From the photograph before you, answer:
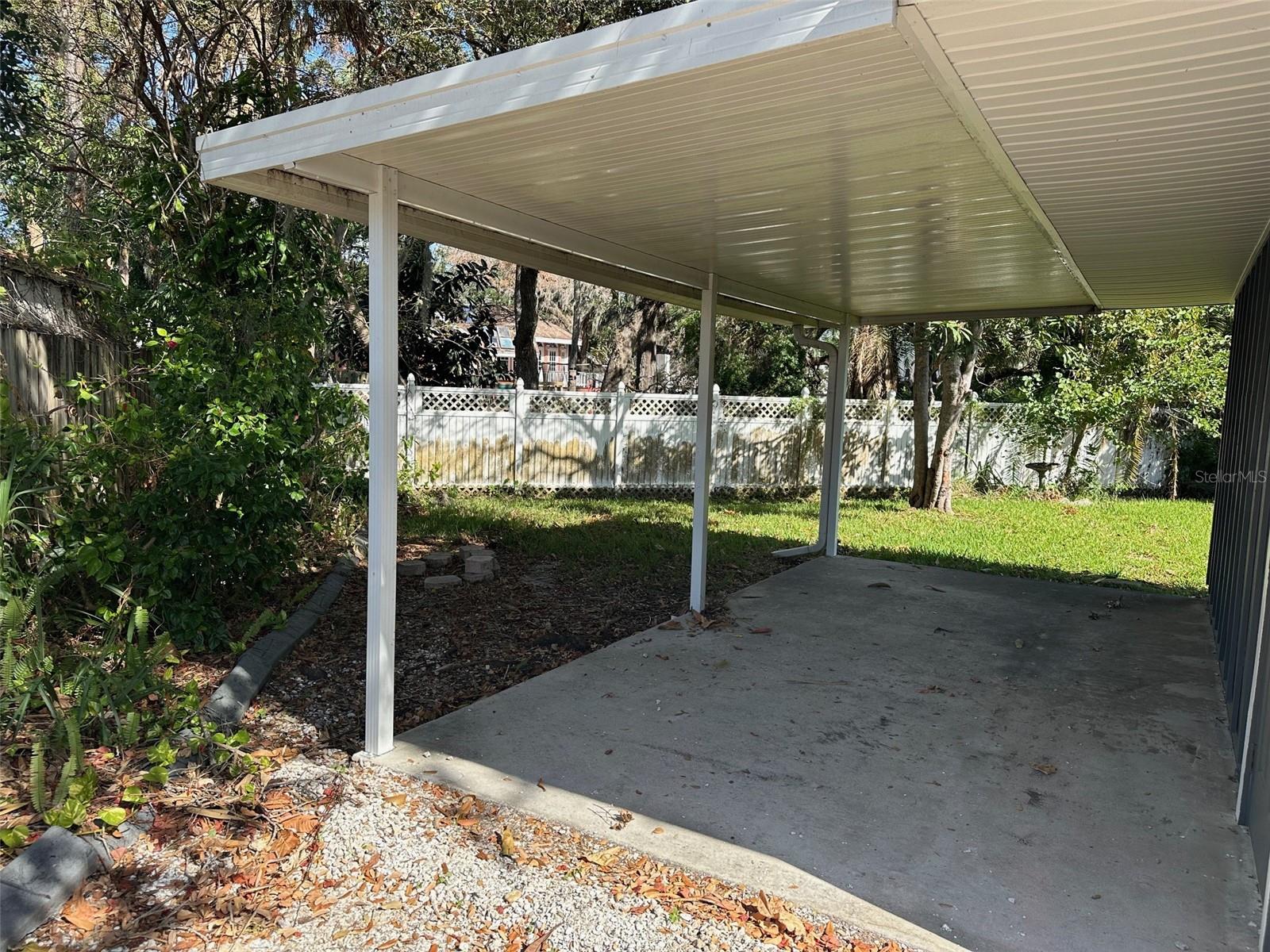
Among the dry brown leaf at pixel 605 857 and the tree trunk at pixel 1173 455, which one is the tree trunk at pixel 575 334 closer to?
the tree trunk at pixel 1173 455

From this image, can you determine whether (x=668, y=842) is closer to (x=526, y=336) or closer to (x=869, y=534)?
(x=869, y=534)

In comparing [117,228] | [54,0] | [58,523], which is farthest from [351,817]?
[54,0]

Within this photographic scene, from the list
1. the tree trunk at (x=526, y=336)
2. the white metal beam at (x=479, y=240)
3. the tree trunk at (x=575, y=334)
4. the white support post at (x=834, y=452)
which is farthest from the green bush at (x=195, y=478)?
the tree trunk at (x=575, y=334)

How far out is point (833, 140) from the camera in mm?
3055

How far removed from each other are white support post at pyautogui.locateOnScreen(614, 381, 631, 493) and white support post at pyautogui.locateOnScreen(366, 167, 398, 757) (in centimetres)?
928

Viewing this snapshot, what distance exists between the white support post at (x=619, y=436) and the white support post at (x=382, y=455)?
928 centimetres

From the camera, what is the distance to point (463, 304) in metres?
15.6

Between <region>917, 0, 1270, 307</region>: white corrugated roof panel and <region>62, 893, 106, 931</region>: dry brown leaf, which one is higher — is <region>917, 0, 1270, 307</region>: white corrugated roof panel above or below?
above

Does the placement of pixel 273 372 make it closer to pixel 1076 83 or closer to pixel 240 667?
pixel 240 667

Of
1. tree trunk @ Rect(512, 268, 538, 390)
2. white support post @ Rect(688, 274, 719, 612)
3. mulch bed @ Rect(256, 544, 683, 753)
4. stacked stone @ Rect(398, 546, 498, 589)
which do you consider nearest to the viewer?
mulch bed @ Rect(256, 544, 683, 753)

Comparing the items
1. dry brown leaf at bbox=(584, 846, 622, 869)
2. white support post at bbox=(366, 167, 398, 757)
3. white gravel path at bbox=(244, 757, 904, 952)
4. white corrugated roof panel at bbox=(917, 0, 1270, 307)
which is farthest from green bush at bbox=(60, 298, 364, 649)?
white corrugated roof panel at bbox=(917, 0, 1270, 307)

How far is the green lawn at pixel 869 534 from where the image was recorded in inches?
317

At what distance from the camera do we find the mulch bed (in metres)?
4.11

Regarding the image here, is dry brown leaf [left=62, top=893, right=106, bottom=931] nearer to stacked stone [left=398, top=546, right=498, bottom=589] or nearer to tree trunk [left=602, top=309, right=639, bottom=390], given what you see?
stacked stone [left=398, top=546, right=498, bottom=589]
